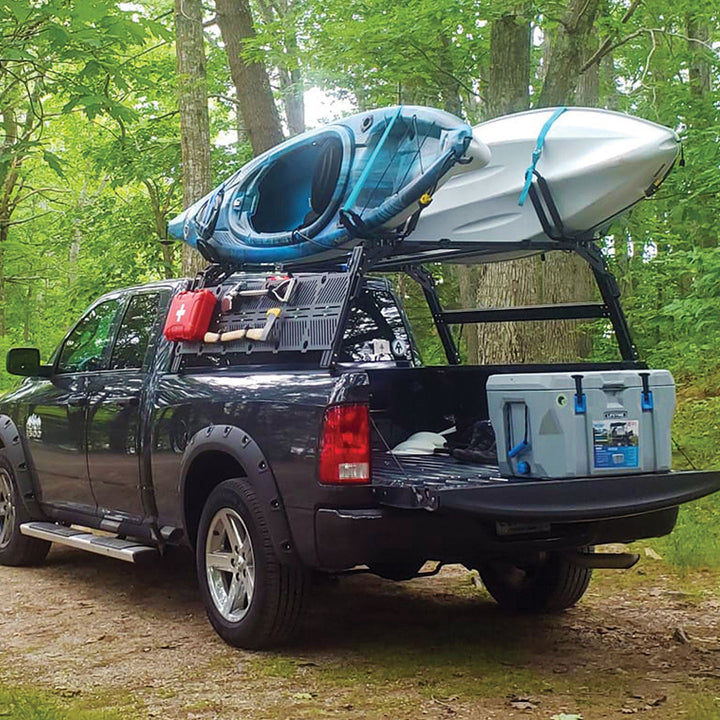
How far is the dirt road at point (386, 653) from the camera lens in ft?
14.8

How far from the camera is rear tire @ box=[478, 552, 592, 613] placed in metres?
6.16

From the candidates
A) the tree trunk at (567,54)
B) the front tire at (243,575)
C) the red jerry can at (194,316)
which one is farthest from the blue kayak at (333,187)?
the tree trunk at (567,54)

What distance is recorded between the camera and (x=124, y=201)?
18.8 m

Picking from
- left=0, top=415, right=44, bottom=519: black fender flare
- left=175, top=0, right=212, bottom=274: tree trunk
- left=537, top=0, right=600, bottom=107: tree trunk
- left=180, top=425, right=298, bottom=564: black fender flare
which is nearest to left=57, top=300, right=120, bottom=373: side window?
left=0, top=415, right=44, bottom=519: black fender flare

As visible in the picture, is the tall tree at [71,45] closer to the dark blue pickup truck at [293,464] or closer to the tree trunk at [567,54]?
the dark blue pickup truck at [293,464]

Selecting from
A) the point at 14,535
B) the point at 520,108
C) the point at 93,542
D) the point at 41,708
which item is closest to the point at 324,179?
the point at 93,542

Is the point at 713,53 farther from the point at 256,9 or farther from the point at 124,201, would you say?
the point at 256,9

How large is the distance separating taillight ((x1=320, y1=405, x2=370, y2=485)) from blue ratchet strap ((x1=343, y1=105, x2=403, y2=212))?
113 centimetres

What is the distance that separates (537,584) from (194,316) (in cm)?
256

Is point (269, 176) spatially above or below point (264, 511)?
above

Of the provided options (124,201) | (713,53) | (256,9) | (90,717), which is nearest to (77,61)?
(90,717)

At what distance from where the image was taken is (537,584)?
20.5 ft

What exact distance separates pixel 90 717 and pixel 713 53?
435 inches

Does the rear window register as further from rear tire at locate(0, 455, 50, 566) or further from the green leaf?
rear tire at locate(0, 455, 50, 566)
